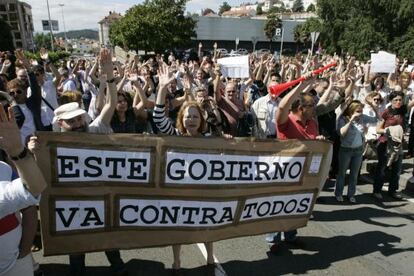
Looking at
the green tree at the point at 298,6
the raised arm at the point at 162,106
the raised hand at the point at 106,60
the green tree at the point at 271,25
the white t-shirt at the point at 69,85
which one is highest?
the green tree at the point at 298,6

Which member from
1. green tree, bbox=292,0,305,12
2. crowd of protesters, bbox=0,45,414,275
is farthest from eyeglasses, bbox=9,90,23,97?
green tree, bbox=292,0,305,12

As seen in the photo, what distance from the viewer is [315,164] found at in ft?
13.8

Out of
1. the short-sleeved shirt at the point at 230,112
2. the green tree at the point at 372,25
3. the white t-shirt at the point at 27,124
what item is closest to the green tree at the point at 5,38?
the green tree at the point at 372,25

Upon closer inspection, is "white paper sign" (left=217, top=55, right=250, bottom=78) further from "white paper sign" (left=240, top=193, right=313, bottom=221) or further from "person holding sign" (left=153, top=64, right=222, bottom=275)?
"white paper sign" (left=240, top=193, right=313, bottom=221)

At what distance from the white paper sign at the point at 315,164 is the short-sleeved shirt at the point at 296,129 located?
23 cm

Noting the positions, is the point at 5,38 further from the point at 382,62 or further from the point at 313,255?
the point at 313,255

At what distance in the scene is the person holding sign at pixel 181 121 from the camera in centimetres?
386

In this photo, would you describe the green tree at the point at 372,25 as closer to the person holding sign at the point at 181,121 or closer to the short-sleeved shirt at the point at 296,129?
the short-sleeved shirt at the point at 296,129

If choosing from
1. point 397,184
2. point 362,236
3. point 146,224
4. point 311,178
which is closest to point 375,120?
point 397,184

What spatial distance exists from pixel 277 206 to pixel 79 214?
6.31ft

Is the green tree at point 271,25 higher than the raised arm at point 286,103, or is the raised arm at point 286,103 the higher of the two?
the green tree at point 271,25

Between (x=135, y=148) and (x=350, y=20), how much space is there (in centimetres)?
3604

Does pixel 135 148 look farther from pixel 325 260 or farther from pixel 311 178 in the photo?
pixel 325 260

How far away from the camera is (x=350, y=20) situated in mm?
35375
